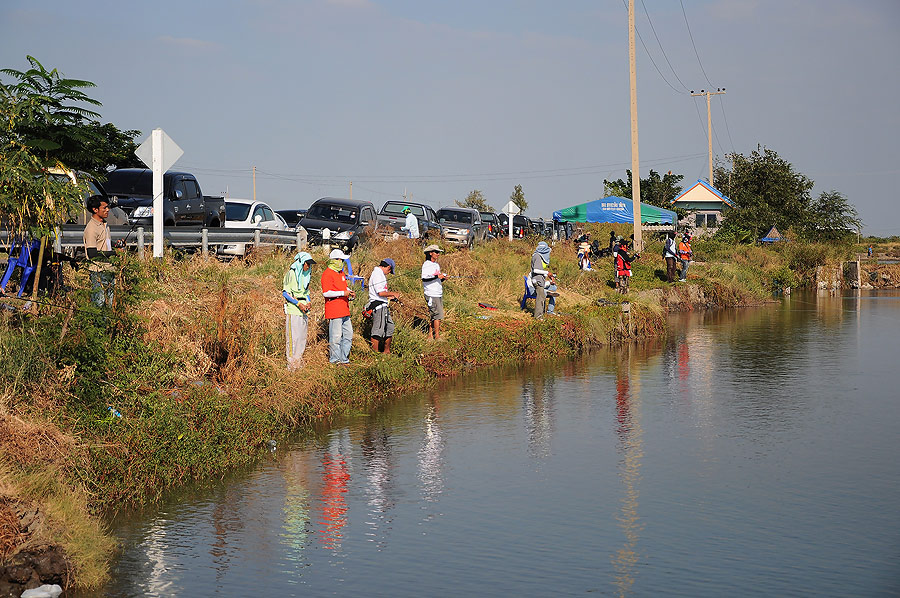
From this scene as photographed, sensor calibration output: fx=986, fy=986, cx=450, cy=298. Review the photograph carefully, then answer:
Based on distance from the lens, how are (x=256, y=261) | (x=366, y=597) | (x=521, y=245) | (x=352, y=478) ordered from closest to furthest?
(x=366, y=597) → (x=352, y=478) → (x=256, y=261) → (x=521, y=245)

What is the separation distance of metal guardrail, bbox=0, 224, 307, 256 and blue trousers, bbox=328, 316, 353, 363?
12.5 ft

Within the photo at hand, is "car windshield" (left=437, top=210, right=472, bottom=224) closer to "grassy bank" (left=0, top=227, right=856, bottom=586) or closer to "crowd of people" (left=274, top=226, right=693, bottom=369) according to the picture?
"grassy bank" (left=0, top=227, right=856, bottom=586)

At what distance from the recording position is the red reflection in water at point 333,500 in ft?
32.3

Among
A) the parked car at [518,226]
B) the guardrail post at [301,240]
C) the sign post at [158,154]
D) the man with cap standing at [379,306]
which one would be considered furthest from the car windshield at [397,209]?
the sign post at [158,154]

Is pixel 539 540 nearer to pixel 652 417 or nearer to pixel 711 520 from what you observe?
pixel 711 520

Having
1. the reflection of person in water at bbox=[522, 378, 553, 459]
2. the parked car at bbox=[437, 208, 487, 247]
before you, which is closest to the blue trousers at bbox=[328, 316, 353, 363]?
the reflection of person in water at bbox=[522, 378, 553, 459]

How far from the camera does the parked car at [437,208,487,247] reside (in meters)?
37.2

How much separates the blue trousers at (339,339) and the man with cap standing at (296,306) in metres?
0.80

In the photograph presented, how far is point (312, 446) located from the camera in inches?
Result: 532

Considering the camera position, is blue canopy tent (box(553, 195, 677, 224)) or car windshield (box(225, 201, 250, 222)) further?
blue canopy tent (box(553, 195, 677, 224))

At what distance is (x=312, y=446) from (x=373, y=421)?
192cm

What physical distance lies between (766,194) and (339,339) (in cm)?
5838

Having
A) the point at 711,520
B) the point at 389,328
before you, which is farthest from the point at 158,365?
the point at 711,520

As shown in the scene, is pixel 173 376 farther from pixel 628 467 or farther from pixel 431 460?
pixel 628 467
